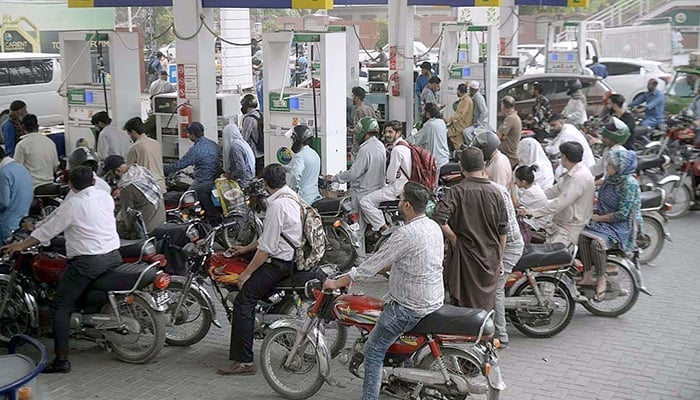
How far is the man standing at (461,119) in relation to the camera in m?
14.3

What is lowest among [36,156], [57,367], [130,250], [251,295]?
[57,367]

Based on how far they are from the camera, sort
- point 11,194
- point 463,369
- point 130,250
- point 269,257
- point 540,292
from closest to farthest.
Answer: point 463,369
point 269,257
point 130,250
point 540,292
point 11,194

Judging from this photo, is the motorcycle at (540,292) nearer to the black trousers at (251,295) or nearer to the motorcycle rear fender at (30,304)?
the black trousers at (251,295)

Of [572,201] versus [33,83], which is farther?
[33,83]

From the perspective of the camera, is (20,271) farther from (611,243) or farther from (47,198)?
(611,243)

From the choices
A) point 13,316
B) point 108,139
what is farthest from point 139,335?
point 108,139

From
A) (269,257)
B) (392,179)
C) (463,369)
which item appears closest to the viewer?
(463,369)

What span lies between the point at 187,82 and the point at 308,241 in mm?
5559

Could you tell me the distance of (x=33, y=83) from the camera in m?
19.1

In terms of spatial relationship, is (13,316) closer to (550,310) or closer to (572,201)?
(550,310)

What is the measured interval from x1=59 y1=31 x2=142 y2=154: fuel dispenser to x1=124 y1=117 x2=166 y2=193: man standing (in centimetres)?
229

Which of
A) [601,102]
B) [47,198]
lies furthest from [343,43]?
[601,102]

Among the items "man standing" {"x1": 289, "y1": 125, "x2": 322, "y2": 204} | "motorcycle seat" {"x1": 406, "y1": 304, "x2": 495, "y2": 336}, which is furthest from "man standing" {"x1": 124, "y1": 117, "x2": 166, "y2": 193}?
"motorcycle seat" {"x1": 406, "y1": 304, "x2": 495, "y2": 336}

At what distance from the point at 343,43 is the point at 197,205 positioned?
320cm
